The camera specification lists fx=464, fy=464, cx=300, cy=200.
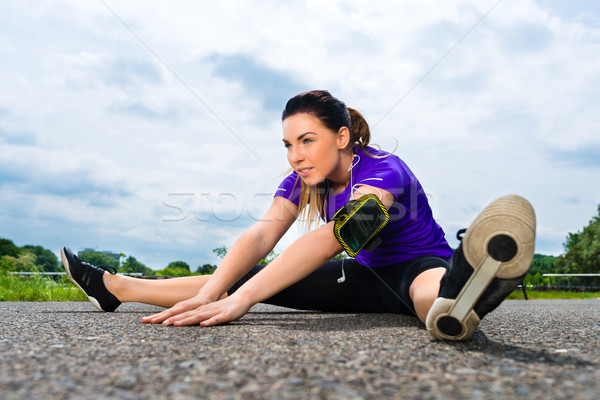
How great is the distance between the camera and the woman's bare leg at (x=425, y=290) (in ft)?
6.97

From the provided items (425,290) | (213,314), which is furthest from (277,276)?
(425,290)

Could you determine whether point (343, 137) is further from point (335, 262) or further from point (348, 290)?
point (348, 290)

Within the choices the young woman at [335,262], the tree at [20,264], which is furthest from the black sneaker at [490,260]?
the tree at [20,264]

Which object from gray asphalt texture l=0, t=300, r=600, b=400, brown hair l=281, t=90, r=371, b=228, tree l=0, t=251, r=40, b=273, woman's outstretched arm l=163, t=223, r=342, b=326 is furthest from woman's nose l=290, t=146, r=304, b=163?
tree l=0, t=251, r=40, b=273

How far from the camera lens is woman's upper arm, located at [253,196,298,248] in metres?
3.03

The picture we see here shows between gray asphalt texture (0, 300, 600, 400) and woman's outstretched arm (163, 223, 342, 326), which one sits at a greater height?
woman's outstretched arm (163, 223, 342, 326)

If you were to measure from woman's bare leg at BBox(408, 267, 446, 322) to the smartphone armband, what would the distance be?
0.36m

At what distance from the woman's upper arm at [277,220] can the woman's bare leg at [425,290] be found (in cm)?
101

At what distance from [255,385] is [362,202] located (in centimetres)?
115

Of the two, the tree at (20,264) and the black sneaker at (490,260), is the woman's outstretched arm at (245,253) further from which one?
the tree at (20,264)

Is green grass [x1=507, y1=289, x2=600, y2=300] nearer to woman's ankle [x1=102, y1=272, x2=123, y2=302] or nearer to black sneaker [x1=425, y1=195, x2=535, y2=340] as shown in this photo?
woman's ankle [x1=102, y1=272, x2=123, y2=302]

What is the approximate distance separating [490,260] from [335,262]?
163 centimetres

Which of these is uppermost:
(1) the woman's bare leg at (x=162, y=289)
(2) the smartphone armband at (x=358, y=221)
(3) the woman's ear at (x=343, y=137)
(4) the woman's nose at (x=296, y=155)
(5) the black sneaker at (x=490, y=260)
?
(3) the woman's ear at (x=343, y=137)

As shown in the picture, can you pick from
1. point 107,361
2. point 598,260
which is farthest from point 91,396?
point 598,260
